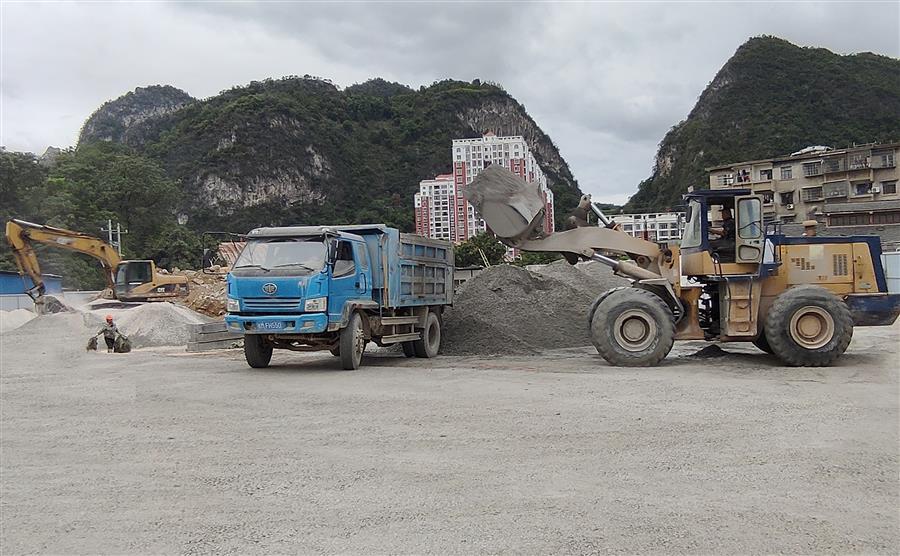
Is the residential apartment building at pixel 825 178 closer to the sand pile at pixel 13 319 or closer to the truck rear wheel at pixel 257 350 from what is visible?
the sand pile at pixel 13 319

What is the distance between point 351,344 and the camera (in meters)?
11.6

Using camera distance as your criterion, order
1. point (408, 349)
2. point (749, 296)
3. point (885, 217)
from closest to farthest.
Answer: point (749, 296) < point (408, 349) < point (885, 217)

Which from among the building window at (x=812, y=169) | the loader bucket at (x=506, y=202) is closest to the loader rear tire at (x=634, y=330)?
the loader bucket at (x=506, y=202)

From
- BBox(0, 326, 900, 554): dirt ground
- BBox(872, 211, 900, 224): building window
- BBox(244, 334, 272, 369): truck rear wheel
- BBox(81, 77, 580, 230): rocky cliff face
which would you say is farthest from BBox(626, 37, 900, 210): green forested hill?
BBox(0, 326, 900, 554): dirt ground

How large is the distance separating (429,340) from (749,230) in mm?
6601

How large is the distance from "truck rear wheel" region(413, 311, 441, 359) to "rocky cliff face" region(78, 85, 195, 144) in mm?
136280

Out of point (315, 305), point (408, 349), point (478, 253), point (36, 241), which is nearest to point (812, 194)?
point (478, 253)

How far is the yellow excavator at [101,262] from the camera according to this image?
24.0 m

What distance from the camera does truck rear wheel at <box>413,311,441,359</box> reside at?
562 inches

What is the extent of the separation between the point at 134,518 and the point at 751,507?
4.08m

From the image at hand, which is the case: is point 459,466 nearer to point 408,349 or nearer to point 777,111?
point 408,349

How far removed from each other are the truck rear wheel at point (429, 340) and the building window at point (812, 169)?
54308 mm

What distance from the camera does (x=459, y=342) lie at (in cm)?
1569

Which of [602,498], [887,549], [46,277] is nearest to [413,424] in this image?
[602,498]
